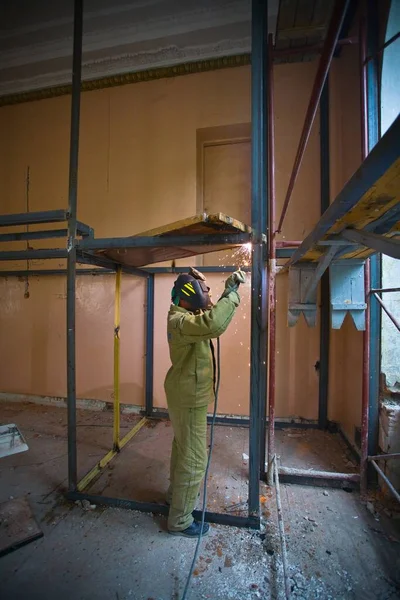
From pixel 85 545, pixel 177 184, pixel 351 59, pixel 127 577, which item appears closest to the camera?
pixel 127 577

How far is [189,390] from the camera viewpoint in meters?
1.67

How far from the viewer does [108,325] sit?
3570 millimetres

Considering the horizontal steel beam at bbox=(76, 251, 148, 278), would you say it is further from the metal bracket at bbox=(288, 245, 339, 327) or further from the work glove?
the metal bracket at bbox=(288, 245, 339, 327)

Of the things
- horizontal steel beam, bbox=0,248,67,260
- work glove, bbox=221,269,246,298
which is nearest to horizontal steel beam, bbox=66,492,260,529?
work glove, bbox=221,269,246,298

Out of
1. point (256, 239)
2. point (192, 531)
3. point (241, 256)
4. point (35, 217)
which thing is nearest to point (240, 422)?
point (192, 531)

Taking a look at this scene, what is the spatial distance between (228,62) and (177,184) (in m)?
1.60

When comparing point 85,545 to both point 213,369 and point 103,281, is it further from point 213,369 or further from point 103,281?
point 103,281

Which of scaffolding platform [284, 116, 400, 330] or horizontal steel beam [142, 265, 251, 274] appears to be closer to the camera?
scaffolding platform [284, 116, 400, 330]

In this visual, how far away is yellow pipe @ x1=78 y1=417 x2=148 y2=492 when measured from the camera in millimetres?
2083

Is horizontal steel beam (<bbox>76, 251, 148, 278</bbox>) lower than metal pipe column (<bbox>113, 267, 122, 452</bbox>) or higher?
higher

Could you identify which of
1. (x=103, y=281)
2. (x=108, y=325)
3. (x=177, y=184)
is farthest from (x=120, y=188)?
(x=108, y=325)

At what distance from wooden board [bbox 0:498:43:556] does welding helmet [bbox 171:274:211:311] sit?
1.77 metres

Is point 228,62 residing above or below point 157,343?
above

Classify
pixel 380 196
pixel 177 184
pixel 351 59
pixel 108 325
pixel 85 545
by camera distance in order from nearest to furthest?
pixel 380 196 < pixel 85 545 < pixel 351 59 < pixel 177 184 < pixel 108 325
